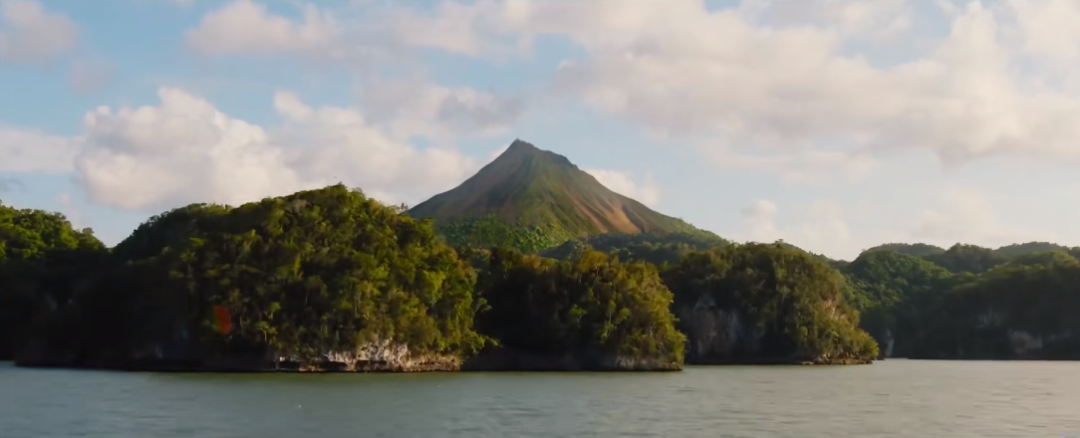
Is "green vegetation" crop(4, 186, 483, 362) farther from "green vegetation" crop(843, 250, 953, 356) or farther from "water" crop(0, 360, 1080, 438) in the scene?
"green vegetation" crop(843, 250, 953, 356)

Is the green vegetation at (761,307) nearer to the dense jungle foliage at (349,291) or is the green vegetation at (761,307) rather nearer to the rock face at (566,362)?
the dense jungle foliage at (349,291)

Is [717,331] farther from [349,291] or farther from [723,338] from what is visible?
[349,291]

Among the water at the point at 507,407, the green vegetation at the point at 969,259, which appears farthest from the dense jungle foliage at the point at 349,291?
the green vegetation at the point at 969,259

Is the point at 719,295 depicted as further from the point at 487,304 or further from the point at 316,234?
the point at 316,234

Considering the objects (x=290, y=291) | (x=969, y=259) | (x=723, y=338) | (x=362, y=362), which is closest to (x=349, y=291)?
(x=290, y=291)

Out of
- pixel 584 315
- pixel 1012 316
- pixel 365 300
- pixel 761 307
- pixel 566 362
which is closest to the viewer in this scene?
pixel 365 300

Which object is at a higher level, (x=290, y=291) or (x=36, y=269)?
(x=36, y=269)
